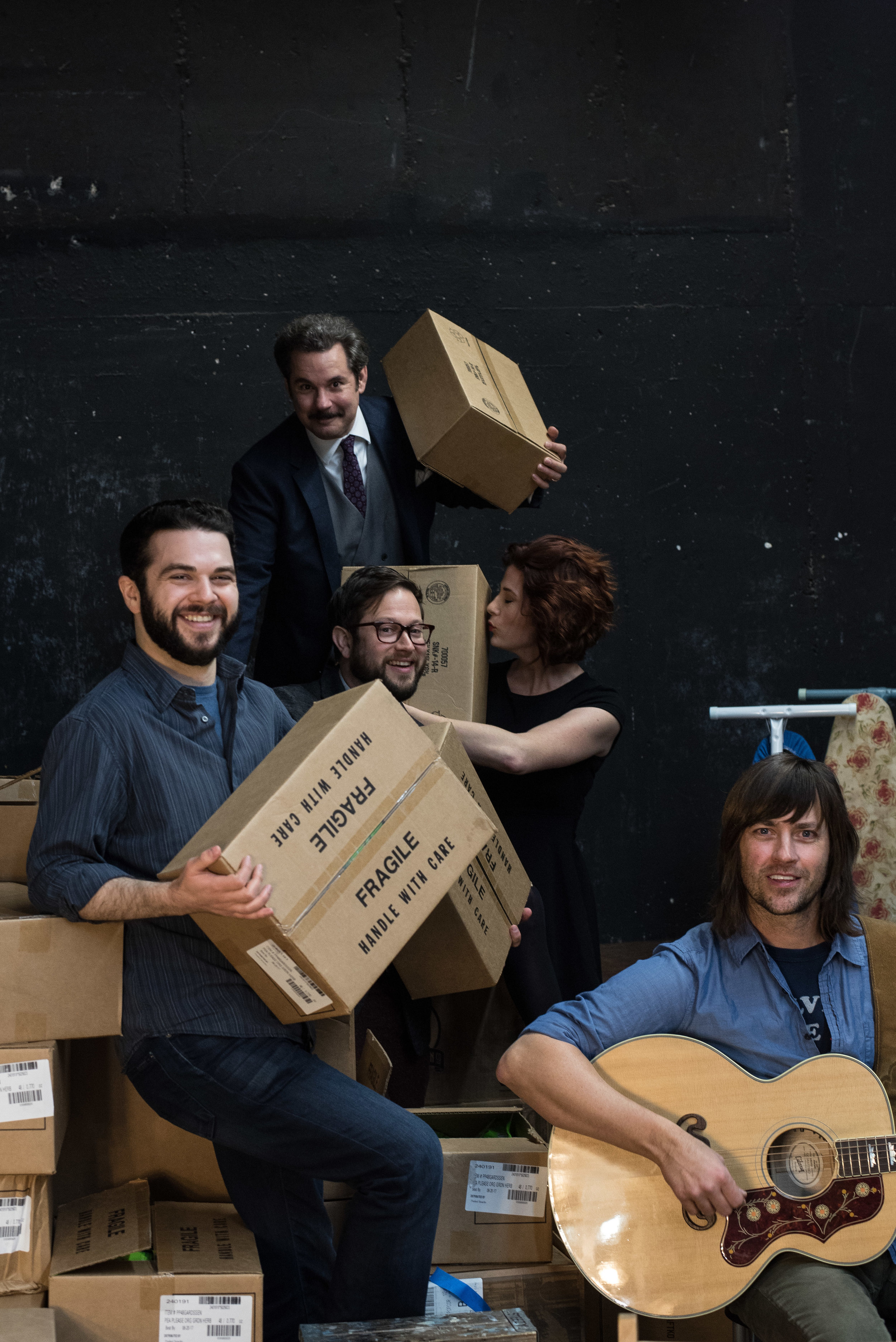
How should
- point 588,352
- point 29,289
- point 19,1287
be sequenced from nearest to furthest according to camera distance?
point 19,1287 → point 29,289 → point 588,352

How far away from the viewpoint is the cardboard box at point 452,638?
267 cm

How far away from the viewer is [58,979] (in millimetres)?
1787

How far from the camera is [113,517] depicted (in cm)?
365

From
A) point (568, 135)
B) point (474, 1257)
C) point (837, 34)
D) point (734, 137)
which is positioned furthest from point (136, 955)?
point (837, 34)

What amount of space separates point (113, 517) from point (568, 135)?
6.02 feet

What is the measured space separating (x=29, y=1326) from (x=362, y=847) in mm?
797

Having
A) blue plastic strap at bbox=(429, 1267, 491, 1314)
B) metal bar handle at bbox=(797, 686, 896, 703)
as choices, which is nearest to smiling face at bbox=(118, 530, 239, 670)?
blue plastic strap at bbox=(429, 1267, 491, 1314)

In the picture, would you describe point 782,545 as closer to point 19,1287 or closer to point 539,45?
point 539,45

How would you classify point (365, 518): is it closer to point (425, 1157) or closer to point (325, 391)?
point (325, 391)

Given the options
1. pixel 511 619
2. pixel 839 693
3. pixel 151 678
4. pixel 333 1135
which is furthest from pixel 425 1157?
pixel 839 693

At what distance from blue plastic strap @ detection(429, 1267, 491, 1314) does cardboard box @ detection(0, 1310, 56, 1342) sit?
2.06ft

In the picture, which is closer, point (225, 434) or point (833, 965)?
point (833, 965)

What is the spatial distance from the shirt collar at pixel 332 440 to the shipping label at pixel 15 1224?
67.3 inches

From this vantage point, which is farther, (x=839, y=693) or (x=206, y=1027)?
(x=839, y=693)
